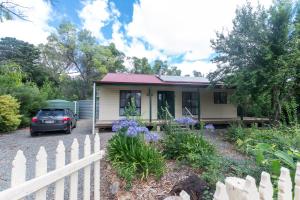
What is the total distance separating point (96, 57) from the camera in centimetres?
3016

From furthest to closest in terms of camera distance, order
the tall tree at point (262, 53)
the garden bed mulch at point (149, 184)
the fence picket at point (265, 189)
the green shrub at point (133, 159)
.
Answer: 1. the tall tree at point (262, 53)
2. the green shrub at point (133, 159)
3. the garden bed mulch at point (149, 184)
4. the fence picket at point (265, 189)

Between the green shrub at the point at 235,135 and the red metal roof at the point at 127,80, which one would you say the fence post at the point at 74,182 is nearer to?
the green shrub at the point at 235,135

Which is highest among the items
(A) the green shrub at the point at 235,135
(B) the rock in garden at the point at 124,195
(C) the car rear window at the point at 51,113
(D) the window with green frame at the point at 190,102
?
(D) the window with green frame at the point at 190,102

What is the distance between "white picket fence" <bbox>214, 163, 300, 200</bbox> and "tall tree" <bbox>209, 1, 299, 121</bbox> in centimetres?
944

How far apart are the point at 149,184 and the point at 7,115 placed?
11684 mm

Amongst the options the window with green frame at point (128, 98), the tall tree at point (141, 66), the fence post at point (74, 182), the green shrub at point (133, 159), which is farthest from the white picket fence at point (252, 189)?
the tall tree at point (141, 66)

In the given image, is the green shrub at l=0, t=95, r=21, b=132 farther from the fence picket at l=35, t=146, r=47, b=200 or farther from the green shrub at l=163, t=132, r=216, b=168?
the fence picket at l=35, t=146, r=47, b=200

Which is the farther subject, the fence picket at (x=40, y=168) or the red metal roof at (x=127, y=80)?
the red metal roof at (x=127, y=80)

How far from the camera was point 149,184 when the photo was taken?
13.2ft

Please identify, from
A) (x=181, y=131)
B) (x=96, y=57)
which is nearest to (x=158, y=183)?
(x=181, y=131)

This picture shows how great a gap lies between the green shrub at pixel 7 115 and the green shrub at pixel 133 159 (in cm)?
1005

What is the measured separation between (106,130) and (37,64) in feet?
77.2

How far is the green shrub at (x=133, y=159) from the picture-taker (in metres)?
4.22

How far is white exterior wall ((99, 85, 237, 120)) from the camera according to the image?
48.6 ft
